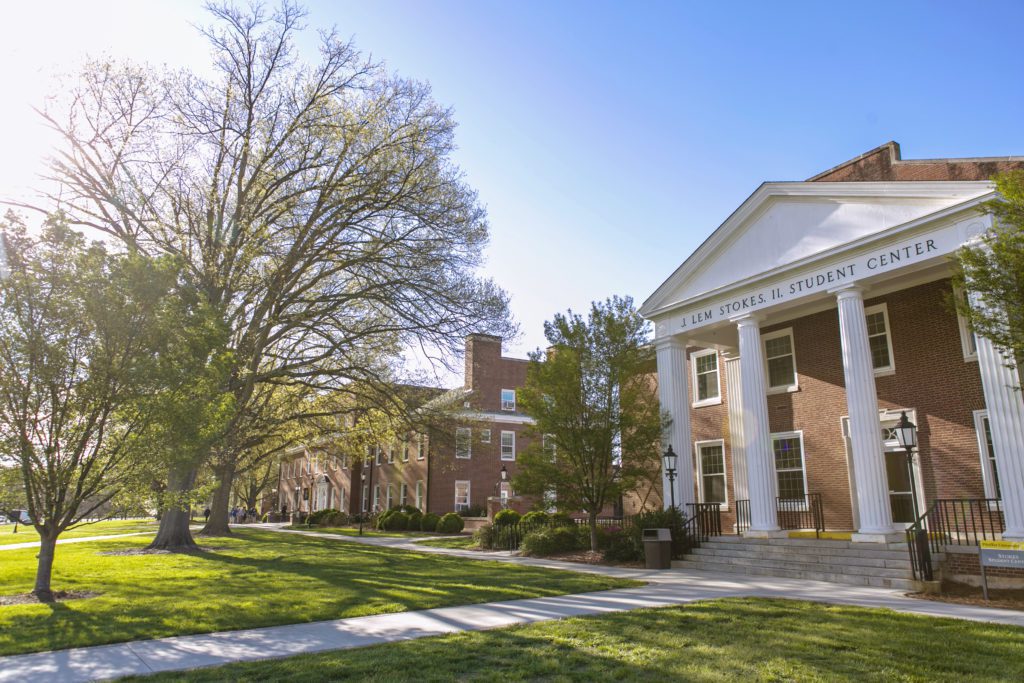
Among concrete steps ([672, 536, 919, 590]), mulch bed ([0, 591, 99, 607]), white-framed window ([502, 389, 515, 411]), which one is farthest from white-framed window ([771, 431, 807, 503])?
white-framed window ([502, 389, 515, 411])

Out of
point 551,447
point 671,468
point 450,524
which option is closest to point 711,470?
point 671,468

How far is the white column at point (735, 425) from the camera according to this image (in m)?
20.7

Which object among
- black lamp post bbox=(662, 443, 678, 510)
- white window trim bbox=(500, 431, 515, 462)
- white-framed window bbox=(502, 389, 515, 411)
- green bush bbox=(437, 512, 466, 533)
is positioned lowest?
green bush bbox=(437, 512, 466, 533)

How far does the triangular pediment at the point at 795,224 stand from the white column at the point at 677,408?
1.45m

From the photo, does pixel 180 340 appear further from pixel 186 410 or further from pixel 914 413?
pixel 914 413

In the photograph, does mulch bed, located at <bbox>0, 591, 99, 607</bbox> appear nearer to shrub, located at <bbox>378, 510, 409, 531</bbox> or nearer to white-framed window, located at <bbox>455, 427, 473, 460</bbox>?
white-framed window, located at <bbox>455, 427, 473, 460</bbox>

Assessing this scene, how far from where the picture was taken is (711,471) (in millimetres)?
22953

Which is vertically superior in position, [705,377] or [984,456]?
[705,377]

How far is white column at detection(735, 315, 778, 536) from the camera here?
1669 cm

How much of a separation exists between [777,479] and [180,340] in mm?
17386

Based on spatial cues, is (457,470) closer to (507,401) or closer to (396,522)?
(396,522)

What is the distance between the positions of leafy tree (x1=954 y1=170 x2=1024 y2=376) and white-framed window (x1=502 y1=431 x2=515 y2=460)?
113ft

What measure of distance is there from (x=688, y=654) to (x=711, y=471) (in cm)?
1712

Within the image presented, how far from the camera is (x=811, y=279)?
1695 centimetres
